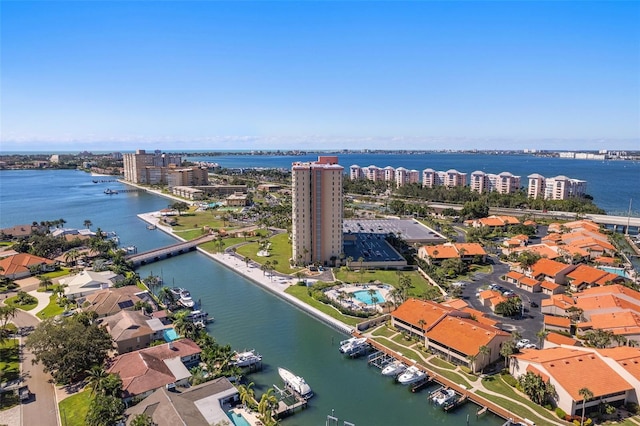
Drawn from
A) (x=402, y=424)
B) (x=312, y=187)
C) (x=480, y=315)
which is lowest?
(x=402, y=424)

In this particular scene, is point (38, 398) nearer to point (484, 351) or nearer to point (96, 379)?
point (96, 379)

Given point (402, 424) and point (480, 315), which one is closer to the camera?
point (402, 424)

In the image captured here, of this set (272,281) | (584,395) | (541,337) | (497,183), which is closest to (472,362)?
(584,395)

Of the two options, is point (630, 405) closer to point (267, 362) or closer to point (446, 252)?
point (267, 362)

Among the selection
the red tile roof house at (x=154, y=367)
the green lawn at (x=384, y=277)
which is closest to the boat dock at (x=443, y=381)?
the green lawn at (x=384, y=277)

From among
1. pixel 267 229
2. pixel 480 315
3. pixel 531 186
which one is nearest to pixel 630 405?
pixel 480 315

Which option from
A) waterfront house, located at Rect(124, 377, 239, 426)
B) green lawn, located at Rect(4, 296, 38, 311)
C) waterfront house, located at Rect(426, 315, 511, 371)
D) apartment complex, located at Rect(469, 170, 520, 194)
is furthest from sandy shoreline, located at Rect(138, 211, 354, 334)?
apartment complex, located at Rect(469, 170, 520, 194)

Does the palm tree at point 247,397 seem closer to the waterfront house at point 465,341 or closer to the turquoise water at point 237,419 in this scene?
the turquoise water at point 237,419
